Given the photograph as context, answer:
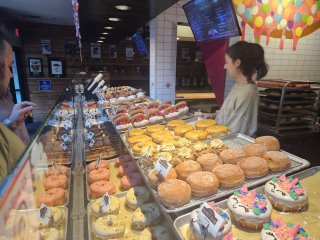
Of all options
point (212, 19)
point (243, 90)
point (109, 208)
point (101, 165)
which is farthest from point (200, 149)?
point (212, 19)

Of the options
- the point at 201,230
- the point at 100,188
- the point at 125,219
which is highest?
the point at 201,230

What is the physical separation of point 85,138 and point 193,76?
6.56 m

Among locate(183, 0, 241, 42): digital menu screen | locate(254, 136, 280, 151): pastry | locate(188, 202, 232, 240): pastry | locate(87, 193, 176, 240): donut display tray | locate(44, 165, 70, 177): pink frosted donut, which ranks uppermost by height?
locate(183, 0, 241, 42): digital menu screen

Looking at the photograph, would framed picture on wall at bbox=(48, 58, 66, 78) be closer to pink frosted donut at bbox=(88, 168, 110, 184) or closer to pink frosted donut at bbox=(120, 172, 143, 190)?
pink frosted donut at bbox=(88, 168, 110, 184)

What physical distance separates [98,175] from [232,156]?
3.84 feet

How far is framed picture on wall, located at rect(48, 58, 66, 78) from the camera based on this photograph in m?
9.35

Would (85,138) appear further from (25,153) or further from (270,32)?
(270,32)

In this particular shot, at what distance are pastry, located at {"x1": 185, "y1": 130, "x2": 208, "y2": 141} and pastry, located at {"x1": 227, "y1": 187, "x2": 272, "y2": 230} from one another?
2.42 ft

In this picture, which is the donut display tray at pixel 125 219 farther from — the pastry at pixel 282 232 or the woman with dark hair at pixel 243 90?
the woman with dark hair at pixel 243 90

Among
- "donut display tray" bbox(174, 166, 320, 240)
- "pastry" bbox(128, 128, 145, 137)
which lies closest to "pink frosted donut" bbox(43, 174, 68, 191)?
"pastry" bbox(128, 128, 145, 137)

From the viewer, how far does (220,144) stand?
1.64 metres

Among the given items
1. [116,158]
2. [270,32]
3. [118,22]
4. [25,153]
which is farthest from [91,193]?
[270,32]

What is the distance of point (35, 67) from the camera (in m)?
9.27

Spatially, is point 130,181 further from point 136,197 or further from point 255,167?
point 255,167
